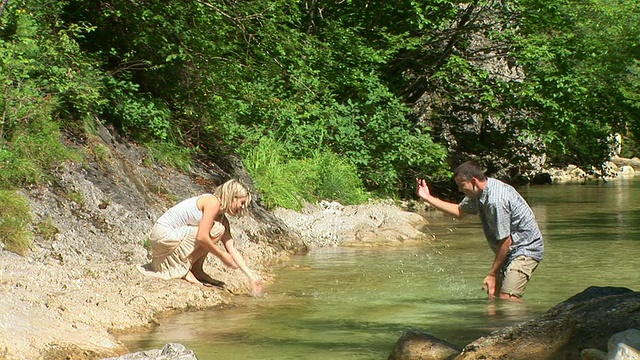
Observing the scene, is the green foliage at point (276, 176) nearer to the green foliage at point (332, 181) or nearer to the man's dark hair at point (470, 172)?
the green foliage at point (332, 181)

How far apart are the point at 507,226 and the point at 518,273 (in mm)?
457

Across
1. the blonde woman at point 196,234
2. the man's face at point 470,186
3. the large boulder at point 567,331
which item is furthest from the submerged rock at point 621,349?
the blonde woman at point 196,234

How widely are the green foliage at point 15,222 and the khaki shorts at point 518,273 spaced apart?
4.61 m

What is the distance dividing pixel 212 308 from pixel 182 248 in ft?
2.41

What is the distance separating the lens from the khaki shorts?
28.9 feet

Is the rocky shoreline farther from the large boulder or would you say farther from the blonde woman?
the large boulder

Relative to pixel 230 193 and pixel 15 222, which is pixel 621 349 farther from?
pixel 15 222

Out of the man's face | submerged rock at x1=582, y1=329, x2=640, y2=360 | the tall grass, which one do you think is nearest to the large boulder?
submerged rock at x1=582, y1=329, x2=640, y2=360

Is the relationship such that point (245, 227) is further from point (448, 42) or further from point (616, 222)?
point (448, 42)

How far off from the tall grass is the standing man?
7.52 meters

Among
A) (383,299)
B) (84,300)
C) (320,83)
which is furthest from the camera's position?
(320,83)

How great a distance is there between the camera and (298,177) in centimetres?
1797

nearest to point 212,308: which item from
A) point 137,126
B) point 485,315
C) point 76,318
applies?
point 76,318

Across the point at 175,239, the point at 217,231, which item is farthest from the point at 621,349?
the point at 175,239
